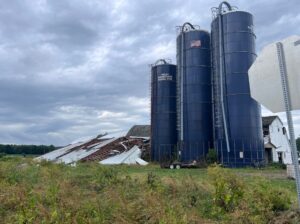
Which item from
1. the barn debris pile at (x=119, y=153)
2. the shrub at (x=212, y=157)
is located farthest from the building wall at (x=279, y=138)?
the barn debris pile at (x=119, y=153)

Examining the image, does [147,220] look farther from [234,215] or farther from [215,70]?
[215,70]

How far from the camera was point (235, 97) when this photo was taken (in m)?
26.7

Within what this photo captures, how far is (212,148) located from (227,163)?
2724mm

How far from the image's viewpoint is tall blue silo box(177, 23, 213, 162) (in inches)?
1148

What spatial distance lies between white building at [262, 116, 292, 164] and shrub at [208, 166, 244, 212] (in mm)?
28080

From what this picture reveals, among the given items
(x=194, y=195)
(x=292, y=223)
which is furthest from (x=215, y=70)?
(x=292, y=223)

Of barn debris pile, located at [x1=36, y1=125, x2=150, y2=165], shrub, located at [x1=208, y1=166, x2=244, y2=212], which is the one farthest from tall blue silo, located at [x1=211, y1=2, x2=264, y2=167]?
shrub, located at [x1=208, y1=166, x2=244, y2=212]

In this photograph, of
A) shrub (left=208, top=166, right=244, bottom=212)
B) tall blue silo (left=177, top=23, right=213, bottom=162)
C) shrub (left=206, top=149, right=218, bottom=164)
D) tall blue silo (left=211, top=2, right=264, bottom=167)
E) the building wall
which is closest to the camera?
shrub (left=208, top=166, right=244, bottom=212)

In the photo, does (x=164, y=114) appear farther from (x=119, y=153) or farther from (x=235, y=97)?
(x=235, y=97)

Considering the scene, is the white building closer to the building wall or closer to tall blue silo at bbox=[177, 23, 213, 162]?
the building wall

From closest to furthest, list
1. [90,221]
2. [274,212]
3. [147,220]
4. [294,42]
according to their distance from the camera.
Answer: [294,42] → [90,221] → [147,220] → [274,212]

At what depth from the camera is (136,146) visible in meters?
36.2

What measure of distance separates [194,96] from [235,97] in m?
4.24

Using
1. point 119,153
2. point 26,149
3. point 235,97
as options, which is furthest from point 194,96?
point 26,149
